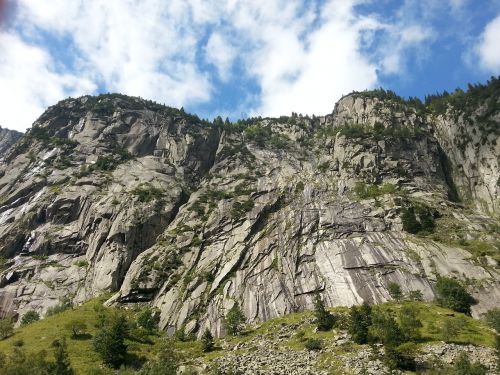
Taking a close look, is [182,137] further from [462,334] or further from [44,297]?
[462,334]

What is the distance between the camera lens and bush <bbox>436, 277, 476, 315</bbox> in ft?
258

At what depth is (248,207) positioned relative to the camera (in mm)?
126938

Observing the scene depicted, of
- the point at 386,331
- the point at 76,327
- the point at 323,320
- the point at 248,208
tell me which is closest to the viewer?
the point at 386,331

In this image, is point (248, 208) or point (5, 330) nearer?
point (5, 330)

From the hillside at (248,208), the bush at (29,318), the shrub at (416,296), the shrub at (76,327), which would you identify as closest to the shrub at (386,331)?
the shrub at (416,296)

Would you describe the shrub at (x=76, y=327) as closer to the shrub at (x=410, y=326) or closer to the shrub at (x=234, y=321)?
the shrub at (x=234, y=321)

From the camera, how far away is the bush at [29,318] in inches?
3733

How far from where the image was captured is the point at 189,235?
399 ft

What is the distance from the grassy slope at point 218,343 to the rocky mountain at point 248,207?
811cm

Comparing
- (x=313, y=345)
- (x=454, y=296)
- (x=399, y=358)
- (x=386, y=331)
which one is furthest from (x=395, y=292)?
(x=399, y=358)

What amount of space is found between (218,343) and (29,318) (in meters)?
47.7

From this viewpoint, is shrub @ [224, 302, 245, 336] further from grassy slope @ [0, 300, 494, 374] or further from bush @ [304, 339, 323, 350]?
bush @ [304, 339, 323, 350]

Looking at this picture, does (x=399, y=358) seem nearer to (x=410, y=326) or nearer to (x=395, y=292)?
(x=410, y=326)

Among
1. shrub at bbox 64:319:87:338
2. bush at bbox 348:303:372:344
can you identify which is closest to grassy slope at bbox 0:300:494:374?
shrub at bbox 64:319:87:338
